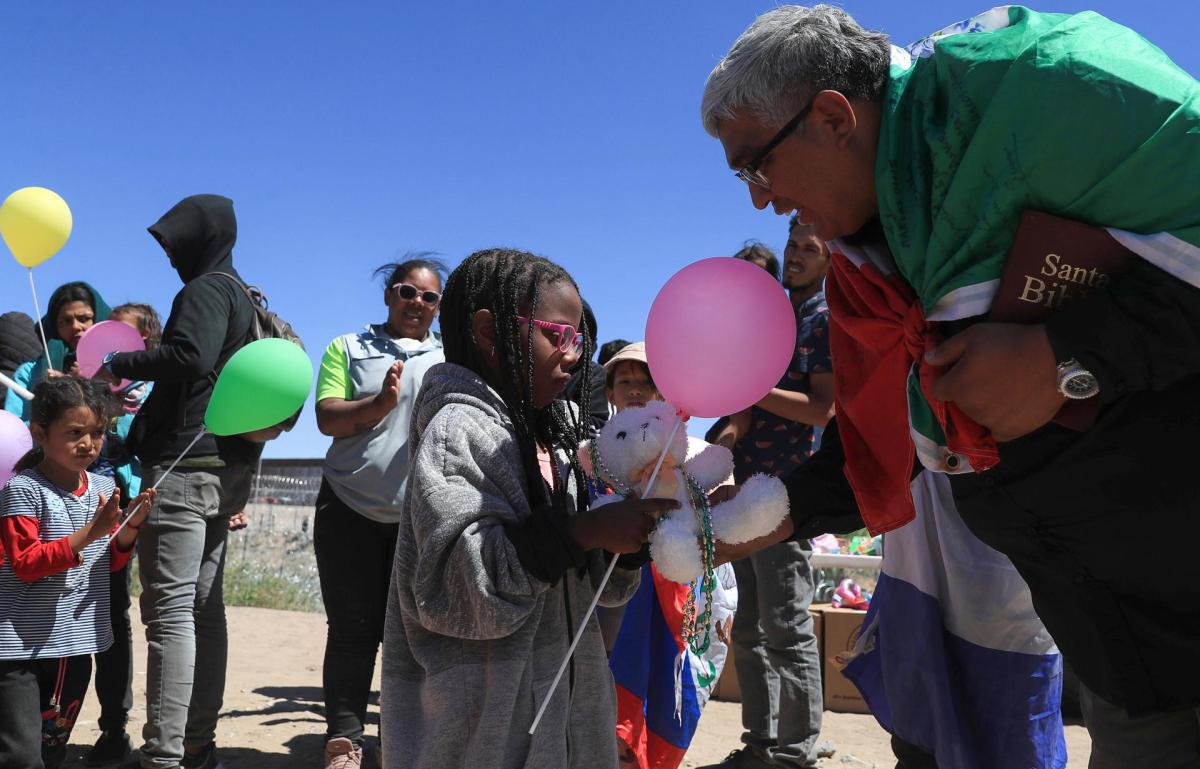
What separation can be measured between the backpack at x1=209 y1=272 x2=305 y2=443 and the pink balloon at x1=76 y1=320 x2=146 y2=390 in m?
1.12

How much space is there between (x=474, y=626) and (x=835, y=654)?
409cm

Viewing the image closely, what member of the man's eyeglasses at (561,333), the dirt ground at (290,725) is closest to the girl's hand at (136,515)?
the dirt ground at (290,725)

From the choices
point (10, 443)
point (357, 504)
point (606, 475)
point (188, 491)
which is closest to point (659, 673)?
point (357, 504)

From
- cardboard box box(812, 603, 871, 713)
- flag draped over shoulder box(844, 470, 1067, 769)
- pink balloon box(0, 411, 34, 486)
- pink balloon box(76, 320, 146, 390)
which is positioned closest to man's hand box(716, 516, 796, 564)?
flag draped over shoulder box(844, 470, 1067, 769)

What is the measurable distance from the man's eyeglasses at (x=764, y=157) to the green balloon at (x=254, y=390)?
8.51 ft

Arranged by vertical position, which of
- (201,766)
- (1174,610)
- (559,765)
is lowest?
(201,766)

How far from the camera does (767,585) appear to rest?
4062mm

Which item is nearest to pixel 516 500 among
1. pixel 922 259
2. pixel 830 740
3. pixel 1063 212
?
pixel 922 259

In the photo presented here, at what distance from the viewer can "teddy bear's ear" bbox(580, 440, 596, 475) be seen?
7.00ft

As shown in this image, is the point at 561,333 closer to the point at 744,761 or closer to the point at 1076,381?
the point at 1076,381

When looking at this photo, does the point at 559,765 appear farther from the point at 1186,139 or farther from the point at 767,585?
the point at 767,585

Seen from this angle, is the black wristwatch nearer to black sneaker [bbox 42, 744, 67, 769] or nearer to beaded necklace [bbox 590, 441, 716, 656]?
beaded necklace [bbox 590, 441, 716, 656]

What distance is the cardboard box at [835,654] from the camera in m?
5.53

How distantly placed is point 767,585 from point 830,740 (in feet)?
4.29
